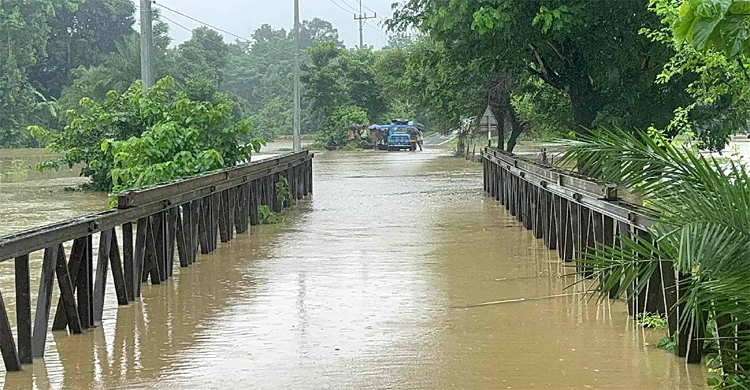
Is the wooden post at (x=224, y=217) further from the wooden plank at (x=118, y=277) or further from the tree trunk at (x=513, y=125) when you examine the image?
the tree trunk at (x=513, y=125)

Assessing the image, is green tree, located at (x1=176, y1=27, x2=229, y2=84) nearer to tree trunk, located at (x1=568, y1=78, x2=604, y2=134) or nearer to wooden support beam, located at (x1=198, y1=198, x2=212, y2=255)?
tree trunk, located at (x1=568, y1=78, x2=604, y2=134)

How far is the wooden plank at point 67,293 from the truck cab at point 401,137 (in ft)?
189

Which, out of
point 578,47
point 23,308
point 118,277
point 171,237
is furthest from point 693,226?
→ point 578,47

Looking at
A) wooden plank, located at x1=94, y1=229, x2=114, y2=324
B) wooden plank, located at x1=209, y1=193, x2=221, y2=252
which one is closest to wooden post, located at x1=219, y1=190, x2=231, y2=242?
wooden plank, located at x1=209, y1=193, x2=221, y2=252

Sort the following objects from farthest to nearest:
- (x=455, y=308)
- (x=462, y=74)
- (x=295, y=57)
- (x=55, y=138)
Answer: (x=295, y=57), (x=462, y=74), (x=55, y=138), (x=455, y=308)

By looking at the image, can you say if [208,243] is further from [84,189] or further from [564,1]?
[84,189]

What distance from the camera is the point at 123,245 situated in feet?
34.9

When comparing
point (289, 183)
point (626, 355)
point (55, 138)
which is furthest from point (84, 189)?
point (626, 355)

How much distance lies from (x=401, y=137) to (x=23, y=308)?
59.4m

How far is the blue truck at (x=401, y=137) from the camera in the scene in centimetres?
6675

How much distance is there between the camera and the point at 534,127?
161 ft

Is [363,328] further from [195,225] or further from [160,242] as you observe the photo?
[195,225]

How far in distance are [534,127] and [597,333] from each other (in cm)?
4069

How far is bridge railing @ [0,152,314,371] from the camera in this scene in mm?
7895
